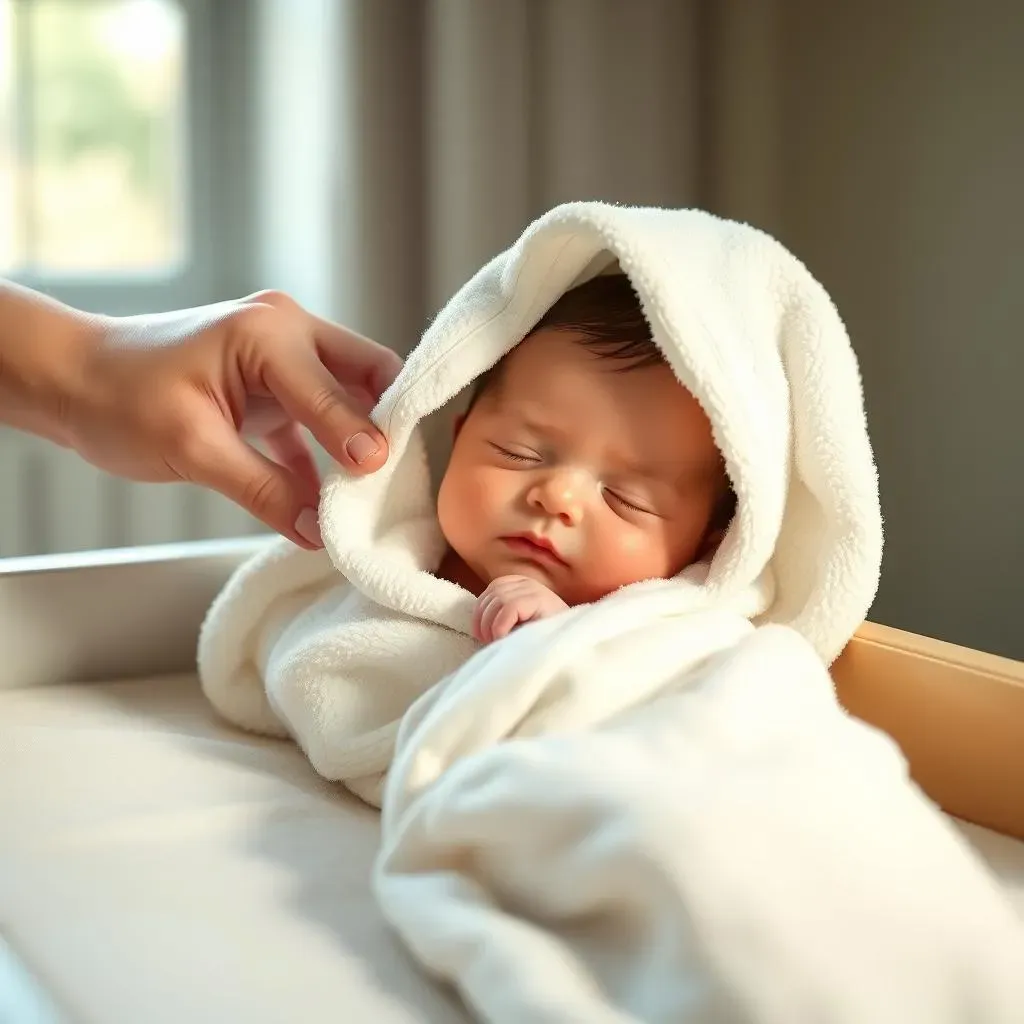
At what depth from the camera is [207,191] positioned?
7.34 feet

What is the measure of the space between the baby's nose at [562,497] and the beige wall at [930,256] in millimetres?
835

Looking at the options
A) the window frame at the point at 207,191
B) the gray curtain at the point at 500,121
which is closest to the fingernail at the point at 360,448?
the gray curtain at the point at 500,121

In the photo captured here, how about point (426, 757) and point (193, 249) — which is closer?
point (426, 757)

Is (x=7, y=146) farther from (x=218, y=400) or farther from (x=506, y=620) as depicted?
(x=506, y=620)

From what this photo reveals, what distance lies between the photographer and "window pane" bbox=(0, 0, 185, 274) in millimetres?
2148

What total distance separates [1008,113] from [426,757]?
47.0 inches

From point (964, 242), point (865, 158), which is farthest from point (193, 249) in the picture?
point (964, 242)

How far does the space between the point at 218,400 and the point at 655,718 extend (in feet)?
1.79

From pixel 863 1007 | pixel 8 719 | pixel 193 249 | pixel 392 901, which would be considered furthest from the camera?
pixel 193 249

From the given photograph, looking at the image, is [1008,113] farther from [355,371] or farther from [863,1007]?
[863,1007]

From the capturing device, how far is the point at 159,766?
988 millimetres

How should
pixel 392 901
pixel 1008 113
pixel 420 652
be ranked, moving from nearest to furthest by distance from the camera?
pixel 392 901
pixel 420 652
pixel 1008 113

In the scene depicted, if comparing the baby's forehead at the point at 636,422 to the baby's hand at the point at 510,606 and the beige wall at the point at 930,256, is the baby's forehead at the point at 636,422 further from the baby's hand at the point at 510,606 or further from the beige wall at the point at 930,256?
the beige wall at the point at 930,256

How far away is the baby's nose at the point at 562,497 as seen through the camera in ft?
3.23
